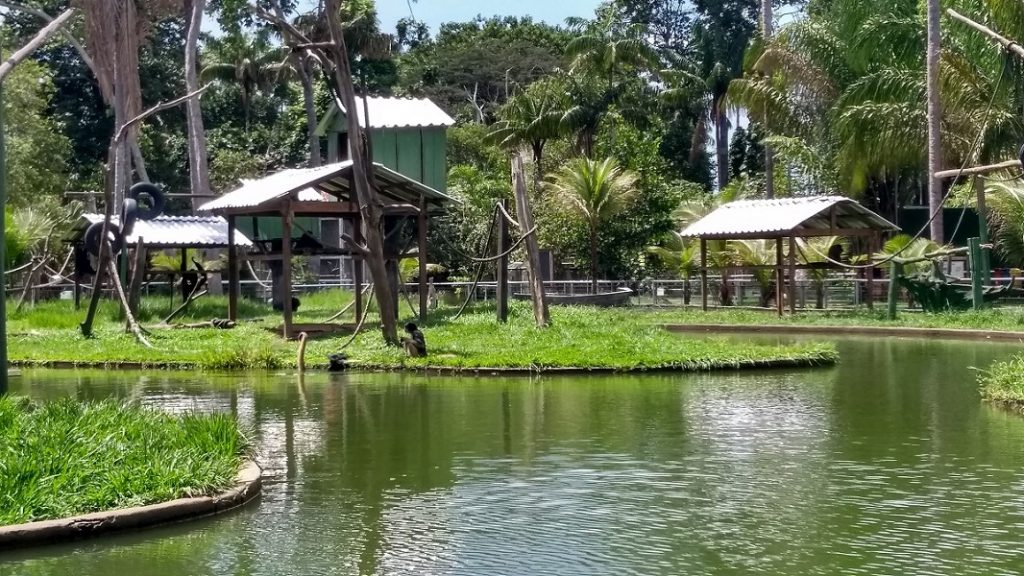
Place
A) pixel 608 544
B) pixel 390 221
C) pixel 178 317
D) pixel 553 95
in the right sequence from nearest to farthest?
pixel 608 544, pixel 178 317, pixel 390 221, pixel 553 95

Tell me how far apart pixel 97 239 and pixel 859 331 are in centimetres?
1656

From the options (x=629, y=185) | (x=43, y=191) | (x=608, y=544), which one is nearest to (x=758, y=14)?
(x=629, y=185)

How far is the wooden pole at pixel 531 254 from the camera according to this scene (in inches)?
1049

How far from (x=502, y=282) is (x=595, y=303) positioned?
10275mm

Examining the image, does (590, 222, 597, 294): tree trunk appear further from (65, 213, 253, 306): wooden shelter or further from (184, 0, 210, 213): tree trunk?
(184, 0, 210, 213): tree trunk

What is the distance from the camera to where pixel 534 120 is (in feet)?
158

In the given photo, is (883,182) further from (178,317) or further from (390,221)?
(178,317)

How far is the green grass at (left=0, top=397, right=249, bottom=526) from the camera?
31.0 feet

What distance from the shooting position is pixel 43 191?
150 feet

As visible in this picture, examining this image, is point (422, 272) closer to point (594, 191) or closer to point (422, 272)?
point (422, 272)

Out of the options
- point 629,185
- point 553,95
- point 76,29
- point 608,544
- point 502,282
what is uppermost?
point 76,29

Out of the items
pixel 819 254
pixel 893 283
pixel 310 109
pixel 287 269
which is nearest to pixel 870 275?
pixel 819 254

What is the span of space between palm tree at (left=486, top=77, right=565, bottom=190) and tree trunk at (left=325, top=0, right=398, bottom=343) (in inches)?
961

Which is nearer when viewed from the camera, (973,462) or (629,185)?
(973,462)
